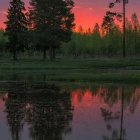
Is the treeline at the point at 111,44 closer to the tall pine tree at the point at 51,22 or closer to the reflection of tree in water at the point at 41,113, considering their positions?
the tall pine tree at the point at 51,22

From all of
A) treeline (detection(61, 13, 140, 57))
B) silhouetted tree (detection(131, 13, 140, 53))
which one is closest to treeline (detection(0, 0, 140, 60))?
treeline (detection(61, 13, 140, 57))

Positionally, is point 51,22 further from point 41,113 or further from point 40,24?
point 41,113

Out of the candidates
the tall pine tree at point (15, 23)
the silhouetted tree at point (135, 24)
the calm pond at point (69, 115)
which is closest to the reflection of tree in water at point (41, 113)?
the calm pond at point (69, 115)

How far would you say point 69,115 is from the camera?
17328 millimetres

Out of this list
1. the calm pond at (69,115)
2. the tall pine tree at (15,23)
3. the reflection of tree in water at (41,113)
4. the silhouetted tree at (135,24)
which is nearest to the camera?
the calm pond at (69,115)

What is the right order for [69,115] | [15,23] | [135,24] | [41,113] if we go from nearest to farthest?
[69,115] → [41,113] → [15,23] → [135,24]

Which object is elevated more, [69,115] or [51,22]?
[51,22]

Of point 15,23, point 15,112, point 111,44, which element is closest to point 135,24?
point 111,44

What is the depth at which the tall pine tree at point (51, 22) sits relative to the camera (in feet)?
262

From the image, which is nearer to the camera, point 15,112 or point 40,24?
point 15,112

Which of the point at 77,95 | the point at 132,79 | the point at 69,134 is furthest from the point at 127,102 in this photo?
the point at 132,79

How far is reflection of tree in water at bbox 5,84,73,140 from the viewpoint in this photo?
14.0 meters

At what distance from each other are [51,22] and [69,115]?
64065 mm

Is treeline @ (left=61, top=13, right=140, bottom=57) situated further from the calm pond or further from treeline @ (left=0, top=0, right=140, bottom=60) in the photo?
the calm pond
